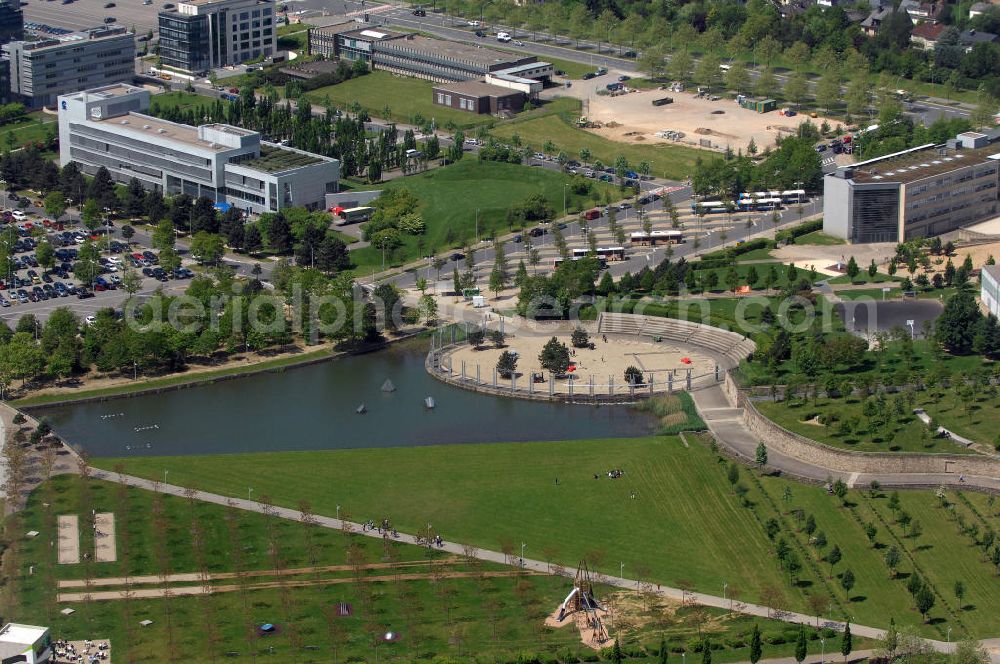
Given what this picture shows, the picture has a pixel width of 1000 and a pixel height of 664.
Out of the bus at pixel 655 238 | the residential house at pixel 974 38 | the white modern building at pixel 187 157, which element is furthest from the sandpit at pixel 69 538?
the residential house at pixel 974 38

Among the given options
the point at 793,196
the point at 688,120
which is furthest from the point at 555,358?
the point at 688,120

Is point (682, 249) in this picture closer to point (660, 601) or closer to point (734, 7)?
point (660, 601)

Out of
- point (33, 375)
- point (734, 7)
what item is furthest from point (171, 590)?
point (734, 7)

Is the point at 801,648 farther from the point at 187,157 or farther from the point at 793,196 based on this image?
the point at 187,157

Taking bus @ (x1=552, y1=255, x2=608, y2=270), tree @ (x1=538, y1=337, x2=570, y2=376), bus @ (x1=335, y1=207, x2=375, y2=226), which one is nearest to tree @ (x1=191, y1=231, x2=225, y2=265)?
bus @ (x1=335, y1=207, x2=375, y2=226)

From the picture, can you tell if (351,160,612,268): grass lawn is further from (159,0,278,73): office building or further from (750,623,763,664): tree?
(750,623,763,664): tree

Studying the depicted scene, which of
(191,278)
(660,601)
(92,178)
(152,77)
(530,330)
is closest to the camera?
(660,601)

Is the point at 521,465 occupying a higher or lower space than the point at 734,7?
lower
